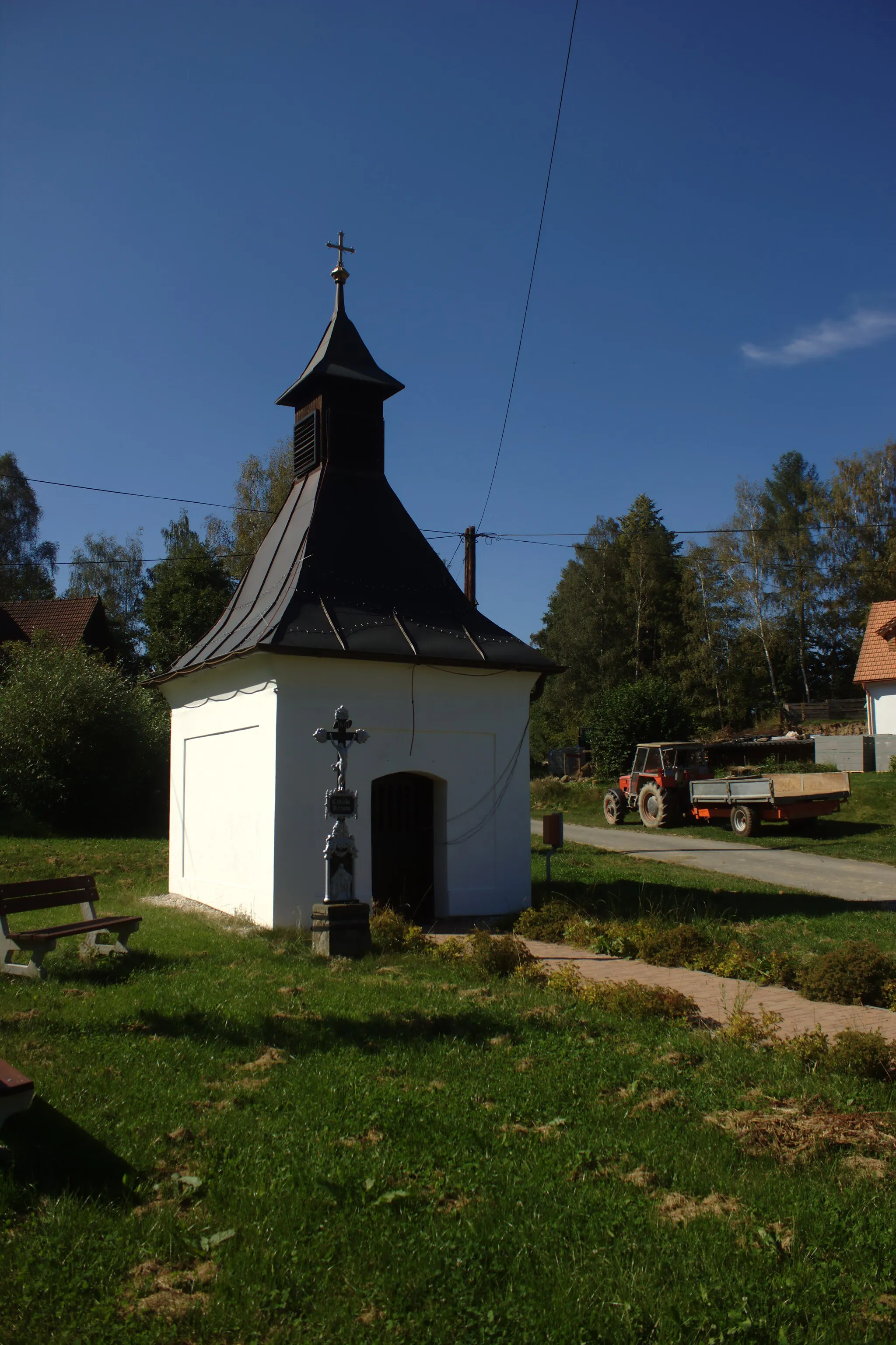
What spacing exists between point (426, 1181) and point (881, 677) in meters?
32.7

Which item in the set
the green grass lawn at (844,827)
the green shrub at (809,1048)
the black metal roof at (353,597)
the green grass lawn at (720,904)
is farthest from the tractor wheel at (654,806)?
the green shrub at (809,1048)

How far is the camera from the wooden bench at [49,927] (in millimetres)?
7707

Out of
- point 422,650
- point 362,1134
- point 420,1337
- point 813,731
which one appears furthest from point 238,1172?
point 813,731

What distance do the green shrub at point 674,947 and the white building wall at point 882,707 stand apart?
87.6ft

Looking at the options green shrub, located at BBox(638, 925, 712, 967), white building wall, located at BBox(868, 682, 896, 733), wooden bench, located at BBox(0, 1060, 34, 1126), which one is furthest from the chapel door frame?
white building wall, located at BBox(868, 682, 896, 733)

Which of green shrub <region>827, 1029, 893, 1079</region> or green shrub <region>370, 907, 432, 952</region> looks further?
green shrub <region>370, 907, 432, 952</region>

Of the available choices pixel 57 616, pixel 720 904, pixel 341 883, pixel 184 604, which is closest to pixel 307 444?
pixel 341 883

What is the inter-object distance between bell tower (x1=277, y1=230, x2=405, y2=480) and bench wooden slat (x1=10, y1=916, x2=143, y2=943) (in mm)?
8604

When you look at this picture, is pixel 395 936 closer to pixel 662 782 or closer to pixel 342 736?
pixel 342 736

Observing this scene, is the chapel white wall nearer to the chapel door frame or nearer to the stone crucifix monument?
the chapel door frame

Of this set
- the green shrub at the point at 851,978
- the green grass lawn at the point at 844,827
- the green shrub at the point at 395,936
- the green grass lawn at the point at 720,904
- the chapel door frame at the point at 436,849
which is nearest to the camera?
the green shrub at the point at 851,978

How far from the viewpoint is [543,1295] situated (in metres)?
3.35

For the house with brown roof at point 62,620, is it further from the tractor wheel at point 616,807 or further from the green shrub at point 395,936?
the green shrub at point 395,936

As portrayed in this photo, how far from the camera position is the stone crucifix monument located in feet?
31.3
